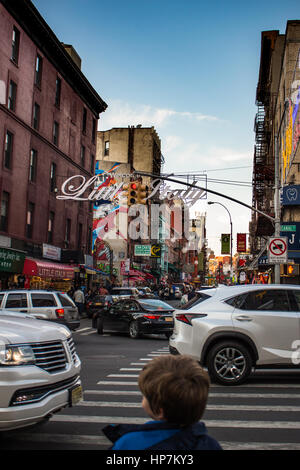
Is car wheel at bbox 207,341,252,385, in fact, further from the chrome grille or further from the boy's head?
the boy's head

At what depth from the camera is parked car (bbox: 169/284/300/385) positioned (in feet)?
29.4

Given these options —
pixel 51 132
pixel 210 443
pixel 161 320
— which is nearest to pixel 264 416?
pixel 210 443

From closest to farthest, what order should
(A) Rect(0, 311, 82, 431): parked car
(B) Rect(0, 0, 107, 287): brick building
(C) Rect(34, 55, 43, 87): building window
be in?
1. (A) Rect(0, 311, 82, 431): parked car
2. (B) Rect(0, 0, 107, 287): brick building
3. (C) Rect(34, 55, 43, 87): building window

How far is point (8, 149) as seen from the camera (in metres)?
31.2

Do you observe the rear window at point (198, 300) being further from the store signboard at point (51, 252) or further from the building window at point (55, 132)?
the building window at point (55, 132)

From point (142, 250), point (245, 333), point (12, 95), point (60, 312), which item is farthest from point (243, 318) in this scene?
point (142, 250)

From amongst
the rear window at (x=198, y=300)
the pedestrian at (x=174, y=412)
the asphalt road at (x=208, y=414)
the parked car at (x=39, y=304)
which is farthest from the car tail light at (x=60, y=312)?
the pedestrian at (x=174, y=412)

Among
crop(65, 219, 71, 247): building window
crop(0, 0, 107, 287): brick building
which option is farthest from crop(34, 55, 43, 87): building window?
crop(65, 219, 71, 247): building window

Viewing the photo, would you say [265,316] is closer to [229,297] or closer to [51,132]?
[229,297]

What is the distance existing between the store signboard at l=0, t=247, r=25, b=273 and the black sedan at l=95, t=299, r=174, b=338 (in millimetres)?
10205

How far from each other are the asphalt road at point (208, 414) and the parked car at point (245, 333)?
437 mm

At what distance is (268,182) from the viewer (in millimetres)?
45344

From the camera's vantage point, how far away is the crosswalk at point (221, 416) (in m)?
5.58

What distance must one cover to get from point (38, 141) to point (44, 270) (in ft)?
32.1
